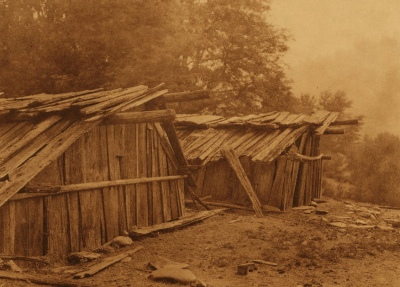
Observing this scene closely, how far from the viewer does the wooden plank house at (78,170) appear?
27.2 ft

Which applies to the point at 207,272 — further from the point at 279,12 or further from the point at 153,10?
the point at 279,12

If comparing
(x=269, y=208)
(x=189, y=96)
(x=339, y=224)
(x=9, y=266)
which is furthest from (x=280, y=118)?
(x=9, y=266)

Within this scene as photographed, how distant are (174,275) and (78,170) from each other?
3.17 m

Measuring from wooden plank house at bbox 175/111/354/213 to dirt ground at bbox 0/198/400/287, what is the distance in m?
1.62

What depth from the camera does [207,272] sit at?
8.79m

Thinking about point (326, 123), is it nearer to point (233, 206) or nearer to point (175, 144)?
point (233, 206)

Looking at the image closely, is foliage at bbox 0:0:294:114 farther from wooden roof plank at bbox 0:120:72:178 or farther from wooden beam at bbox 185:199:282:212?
wooden roof plank at bbox 0:120:72:178

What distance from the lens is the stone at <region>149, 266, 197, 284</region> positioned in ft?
25.6

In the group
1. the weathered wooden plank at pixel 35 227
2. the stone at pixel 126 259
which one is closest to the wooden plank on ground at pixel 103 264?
the stone at pixel 126 259

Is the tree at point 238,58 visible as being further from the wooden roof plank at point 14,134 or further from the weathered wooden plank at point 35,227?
the weathered wooden plank at point 35,227

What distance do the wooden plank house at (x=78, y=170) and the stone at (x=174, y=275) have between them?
219cm

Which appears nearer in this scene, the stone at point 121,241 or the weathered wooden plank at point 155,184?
the stone at point 121,241

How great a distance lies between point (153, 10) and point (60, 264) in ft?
70.0

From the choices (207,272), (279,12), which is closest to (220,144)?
(207,272)
